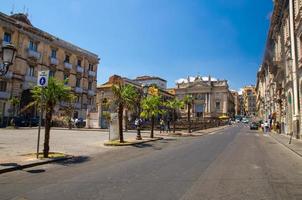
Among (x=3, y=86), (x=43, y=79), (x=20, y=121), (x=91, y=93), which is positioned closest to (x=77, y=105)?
(x=91, y=93)

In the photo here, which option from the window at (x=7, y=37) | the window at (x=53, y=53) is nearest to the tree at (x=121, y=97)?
the window at (x=7, y=37)

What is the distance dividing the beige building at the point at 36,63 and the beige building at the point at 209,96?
221ft

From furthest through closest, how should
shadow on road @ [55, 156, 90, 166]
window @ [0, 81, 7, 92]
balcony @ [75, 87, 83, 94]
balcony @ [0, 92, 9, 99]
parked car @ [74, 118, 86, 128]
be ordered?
balcony @ [75, 87, 83, 94], parked car @ [74, 118, 86, 128], window @ [0, 81, 7, 92], balcony @ [0, 92, 9, 99], shadow on road @ [55, 156, 90, 166]

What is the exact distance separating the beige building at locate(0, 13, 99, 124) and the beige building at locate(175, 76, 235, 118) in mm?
67425

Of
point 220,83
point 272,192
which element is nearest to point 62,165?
point 272,192

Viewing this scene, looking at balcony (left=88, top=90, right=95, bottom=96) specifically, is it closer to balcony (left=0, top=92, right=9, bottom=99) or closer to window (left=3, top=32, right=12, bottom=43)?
balcony (left=0, top=92, right=9, bottom=99)

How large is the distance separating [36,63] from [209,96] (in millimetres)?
86950

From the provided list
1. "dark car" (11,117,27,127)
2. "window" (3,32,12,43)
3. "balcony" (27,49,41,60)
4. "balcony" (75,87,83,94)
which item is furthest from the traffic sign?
"balcony" (75,87,83,94)

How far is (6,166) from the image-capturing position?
942 centimetres

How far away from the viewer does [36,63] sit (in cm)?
4391

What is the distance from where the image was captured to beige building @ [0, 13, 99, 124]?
39062 mm

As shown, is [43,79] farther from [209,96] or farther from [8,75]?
[209,96]

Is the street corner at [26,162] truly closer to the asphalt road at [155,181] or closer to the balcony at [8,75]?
the asphalt road at [155,181]

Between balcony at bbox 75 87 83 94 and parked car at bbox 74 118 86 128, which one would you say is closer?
parked car at bbox 74 118 86 128
